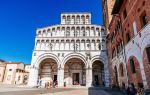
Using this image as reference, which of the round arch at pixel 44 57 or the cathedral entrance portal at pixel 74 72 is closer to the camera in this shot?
the round arch at pixel 44 57

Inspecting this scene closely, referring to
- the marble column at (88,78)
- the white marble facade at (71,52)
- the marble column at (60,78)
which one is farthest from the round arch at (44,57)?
the marble column at (88,78)

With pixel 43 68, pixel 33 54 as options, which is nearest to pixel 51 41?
pixel 33 54

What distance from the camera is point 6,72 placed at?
40.2 metres

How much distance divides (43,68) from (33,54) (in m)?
4.36

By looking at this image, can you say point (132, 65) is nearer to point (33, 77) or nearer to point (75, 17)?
point (33, 77)

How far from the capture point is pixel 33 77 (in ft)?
84.5

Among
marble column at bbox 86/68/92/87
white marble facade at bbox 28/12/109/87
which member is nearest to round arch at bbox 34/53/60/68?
white marble facade at bbox 28/12/109/87

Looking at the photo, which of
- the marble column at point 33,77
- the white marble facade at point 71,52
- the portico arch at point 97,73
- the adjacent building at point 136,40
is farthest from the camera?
the portico arch at point 97,73

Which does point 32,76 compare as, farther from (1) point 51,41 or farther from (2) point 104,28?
(2) point 104,28

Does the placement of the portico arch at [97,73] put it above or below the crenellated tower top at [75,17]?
below

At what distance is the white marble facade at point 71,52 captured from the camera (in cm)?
2636

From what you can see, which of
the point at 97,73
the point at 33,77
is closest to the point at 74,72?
the point at 97,73

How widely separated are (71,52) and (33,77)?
8.55 metres

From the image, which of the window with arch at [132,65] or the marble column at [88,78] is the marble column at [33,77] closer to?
the marble column at [88,78]
